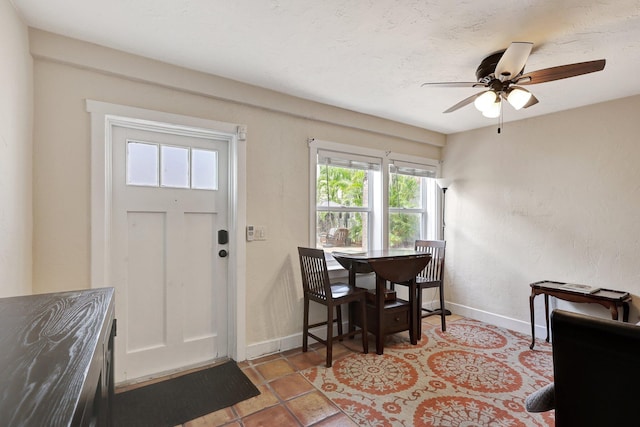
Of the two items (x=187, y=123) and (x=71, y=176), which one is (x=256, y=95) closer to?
(x=187, y=123)

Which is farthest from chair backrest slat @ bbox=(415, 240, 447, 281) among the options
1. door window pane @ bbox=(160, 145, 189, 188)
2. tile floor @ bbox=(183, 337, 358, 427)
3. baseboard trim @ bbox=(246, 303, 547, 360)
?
door window pane @ bbox=(160, 145, 189, 188)

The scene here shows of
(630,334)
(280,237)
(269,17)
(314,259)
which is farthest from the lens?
(280,237)

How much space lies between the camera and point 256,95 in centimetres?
251

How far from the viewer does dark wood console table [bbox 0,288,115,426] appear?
17.8 inches

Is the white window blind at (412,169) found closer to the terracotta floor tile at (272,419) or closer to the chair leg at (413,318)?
the chair leg at (413,318)

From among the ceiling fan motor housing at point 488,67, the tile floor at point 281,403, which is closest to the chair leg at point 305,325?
the tile floor at point 281,403

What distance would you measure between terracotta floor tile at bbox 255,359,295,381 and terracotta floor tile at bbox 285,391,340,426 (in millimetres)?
338

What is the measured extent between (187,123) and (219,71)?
44 cm

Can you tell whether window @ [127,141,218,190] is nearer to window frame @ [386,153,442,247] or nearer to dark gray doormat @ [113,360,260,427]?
dark gray doormat @ [113,360,260,427]

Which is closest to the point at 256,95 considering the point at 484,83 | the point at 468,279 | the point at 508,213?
the point at 484,83

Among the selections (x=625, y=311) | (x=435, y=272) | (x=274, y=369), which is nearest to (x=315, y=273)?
(x=274, y=369)

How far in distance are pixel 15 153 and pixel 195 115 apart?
41.1 inches

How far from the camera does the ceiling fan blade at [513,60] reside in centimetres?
154

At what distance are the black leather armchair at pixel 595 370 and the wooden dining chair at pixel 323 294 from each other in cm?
160
